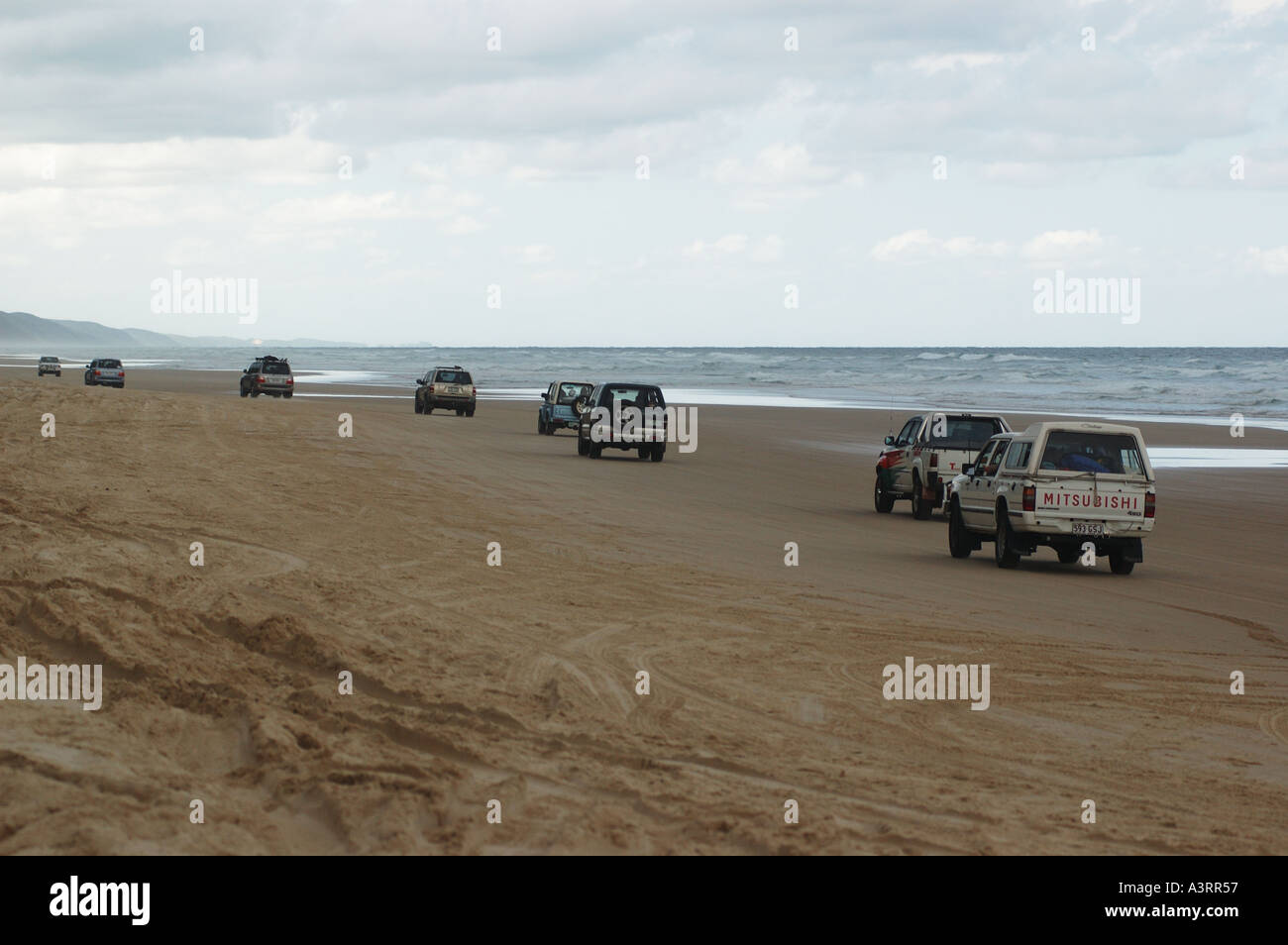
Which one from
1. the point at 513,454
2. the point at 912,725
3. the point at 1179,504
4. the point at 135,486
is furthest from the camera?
the point at 513,454

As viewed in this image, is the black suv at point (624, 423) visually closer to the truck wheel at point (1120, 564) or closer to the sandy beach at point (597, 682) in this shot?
the sandy beach at point (597, 682)

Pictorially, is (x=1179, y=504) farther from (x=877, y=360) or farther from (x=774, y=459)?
(x=877, y=360)

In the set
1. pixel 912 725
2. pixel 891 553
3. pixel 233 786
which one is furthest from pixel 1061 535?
pixel 233 786

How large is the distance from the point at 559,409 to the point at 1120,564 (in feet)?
89.8

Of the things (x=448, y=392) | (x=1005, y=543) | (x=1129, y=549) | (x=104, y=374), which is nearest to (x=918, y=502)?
(x=1005, y=543)

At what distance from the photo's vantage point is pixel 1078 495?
16859 mm

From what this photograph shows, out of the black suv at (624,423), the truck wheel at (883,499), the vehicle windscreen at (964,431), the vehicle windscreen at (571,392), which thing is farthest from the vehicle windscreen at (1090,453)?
the vehicle windscreen at (571,392)

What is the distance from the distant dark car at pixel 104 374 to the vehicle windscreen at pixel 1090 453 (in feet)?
207

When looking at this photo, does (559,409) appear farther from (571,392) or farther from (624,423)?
(624,423)

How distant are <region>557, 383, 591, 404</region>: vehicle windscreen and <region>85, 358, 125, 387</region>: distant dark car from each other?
1450 inches
